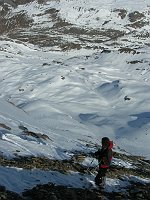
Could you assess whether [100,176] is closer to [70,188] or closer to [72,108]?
[70,188]

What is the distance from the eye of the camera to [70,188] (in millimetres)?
10758

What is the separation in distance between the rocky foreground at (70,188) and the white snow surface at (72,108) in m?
0.41

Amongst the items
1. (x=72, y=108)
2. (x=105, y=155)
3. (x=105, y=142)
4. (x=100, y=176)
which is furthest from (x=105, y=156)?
(x=72, y=108)

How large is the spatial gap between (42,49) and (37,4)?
230ft

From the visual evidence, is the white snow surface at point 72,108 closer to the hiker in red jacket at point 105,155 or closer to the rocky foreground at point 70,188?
the rocky foreground at point 70,188

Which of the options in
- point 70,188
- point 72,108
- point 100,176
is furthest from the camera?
point 72,108

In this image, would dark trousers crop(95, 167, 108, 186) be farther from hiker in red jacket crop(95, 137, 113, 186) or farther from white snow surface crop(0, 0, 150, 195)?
white snow surface crop(0, 0, 150, 195)

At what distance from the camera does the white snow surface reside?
14547mm

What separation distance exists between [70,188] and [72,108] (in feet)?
73.0

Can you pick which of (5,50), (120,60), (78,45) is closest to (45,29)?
(78,45)

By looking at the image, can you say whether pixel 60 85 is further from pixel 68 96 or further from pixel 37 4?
pixel 37 4

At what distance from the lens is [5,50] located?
70812mm

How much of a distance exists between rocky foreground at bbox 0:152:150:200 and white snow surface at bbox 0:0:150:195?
0.41 m

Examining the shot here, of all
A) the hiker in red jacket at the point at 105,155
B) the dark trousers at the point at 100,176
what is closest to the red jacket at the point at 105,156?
the hiker in red jacket at the point at 105,155
